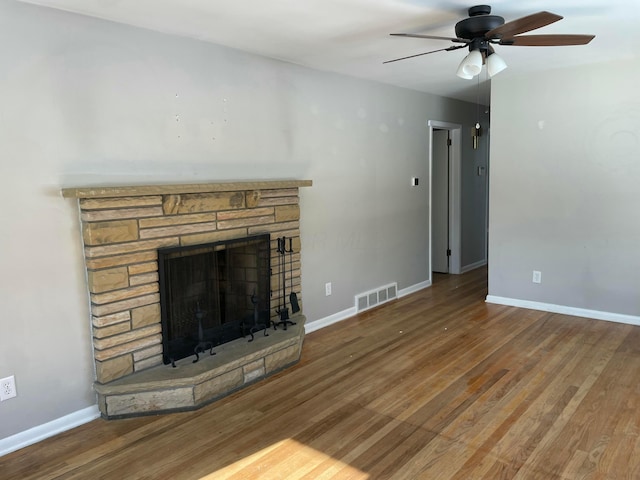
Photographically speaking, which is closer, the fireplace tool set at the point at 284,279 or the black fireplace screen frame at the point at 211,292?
the black fireplace screen frame at the point at 211,292

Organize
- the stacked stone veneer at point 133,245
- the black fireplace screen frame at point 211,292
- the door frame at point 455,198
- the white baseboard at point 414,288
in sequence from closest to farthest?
the stacked stone veneer at point 133,245 → the black fireplace screen frame at point 211,292 → the white baseboard at point 414,288 → the door frame at point 455,198

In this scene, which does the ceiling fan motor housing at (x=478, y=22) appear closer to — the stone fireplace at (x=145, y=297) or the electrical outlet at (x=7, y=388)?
the stone fireplace at (x=145, y=297)

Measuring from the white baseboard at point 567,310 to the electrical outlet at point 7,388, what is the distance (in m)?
4.26

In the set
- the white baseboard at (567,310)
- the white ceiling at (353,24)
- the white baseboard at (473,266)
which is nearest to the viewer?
the white ceiling at (353,24)

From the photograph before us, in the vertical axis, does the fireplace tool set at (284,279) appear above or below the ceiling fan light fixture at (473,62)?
below

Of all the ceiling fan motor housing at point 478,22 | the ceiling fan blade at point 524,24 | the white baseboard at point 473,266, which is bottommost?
the white baseboard at point 473,266

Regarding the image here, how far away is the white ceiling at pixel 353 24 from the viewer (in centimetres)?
253

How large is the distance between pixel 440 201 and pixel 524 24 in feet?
13.7

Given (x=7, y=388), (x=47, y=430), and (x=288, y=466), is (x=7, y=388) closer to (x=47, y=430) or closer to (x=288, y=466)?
(x=47, y=430)

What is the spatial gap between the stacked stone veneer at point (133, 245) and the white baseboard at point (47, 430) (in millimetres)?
212

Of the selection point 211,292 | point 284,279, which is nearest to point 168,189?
point 211,292

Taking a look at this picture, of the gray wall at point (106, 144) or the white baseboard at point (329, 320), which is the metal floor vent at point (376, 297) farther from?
the gray wall at point (106, 144)

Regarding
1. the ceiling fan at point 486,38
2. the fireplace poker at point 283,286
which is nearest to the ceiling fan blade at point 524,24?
the ceiling fan at point 486,38

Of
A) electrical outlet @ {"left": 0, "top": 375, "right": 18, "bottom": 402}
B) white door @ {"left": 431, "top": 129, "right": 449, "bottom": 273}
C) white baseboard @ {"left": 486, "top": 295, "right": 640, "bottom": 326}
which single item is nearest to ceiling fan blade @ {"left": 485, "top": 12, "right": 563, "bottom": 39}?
white baseboard @ {"left": 486, "top": 295, "right": 640, "bottom": 326}
